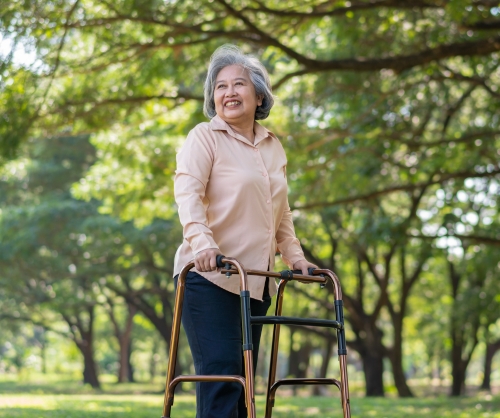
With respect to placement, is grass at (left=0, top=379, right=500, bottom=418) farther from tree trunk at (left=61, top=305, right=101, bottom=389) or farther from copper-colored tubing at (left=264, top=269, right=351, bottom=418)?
tree trunk at (left=61, top=305, right=101, bottom=389)

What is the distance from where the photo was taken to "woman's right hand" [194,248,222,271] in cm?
309

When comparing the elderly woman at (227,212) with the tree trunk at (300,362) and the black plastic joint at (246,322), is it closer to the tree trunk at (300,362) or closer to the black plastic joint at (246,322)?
the black plastic joint at (246,322)

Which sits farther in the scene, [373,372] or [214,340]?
[373,372]

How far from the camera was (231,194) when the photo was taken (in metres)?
3.42

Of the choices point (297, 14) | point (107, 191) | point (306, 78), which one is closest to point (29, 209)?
point (107, 191)

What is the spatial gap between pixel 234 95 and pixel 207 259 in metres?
0.85

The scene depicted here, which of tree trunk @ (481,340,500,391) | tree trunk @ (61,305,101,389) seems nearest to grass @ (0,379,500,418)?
tree trunk @ (481,340,500,391)

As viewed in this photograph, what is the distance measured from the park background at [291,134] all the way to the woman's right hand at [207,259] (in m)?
3.99

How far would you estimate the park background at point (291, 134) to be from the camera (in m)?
7.82

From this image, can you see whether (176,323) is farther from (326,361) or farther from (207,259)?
(326,361)

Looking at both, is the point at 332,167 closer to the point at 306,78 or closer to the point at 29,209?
the point at 306,78

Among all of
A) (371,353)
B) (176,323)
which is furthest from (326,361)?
(176,323)

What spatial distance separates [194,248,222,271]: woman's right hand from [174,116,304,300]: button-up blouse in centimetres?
18

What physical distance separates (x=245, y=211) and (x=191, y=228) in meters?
0.31
